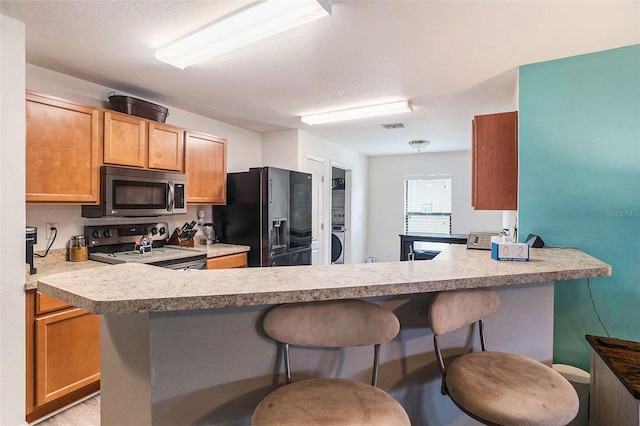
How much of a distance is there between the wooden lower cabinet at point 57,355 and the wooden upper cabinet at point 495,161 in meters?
3.02

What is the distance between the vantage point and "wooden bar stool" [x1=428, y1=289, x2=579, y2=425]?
102 cm

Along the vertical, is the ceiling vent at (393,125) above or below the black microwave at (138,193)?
above

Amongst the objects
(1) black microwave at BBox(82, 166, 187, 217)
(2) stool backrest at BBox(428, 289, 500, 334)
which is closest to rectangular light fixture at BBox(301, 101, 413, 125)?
(1) black microwave at BBox(82, 166, 187, 217)

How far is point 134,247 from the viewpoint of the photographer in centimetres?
312

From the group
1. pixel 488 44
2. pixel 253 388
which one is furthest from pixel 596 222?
pixel 253 388

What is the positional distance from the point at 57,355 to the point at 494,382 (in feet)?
8.42

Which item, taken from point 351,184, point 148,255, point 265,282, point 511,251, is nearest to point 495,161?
point 511,251

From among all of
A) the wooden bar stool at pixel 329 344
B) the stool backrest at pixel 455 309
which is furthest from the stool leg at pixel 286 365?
the stool backrest at pixel 455 309

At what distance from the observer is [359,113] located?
360 centimetres

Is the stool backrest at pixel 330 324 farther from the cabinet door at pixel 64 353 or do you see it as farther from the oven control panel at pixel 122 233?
the oven control panel at pixel 122 233

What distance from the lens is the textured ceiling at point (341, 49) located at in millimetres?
1749

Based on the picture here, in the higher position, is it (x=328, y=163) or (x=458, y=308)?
(x=328, y=163)

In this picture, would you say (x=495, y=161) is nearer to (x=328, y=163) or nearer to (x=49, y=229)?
(x=328, y=163)

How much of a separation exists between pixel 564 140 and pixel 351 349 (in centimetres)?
213
